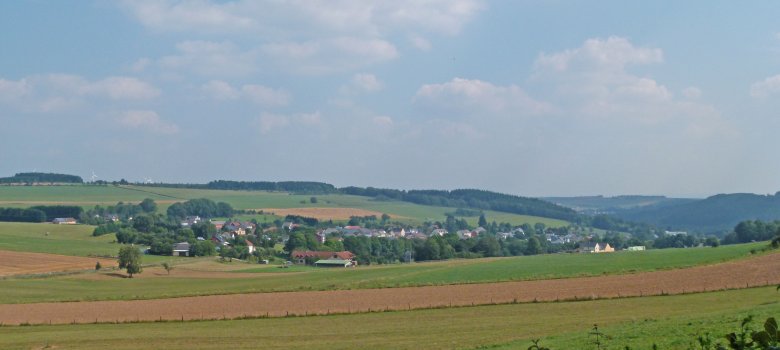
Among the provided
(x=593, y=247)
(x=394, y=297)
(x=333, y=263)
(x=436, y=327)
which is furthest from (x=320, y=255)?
(x=436, y=327)

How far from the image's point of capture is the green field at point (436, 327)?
1085 inches

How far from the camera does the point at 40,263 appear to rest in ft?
294

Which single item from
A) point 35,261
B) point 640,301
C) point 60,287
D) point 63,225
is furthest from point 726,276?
point 63,225

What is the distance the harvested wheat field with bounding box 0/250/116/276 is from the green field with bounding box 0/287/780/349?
45665 millimetres

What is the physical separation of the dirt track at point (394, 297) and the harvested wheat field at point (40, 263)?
3411 cm

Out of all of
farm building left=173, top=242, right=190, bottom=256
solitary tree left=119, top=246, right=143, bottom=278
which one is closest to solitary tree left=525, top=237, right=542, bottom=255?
farm building left=173, top=242, right=190, bottom=256

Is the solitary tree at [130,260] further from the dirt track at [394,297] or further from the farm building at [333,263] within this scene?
the dirt track at [394,297]

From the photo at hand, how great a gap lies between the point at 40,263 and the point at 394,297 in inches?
2249

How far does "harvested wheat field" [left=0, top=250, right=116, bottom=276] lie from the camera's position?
274 feet

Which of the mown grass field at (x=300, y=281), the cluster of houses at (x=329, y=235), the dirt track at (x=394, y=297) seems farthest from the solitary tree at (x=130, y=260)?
the cluster of houses at (x=329, y=235)

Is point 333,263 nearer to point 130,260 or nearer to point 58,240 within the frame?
point 130,260

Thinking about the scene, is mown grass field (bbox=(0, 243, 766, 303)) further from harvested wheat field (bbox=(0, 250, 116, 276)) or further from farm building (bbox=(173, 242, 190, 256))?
farm building (bbox=(173, 242, 190, 256))

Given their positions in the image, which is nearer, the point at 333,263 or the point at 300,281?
the point at 300,281

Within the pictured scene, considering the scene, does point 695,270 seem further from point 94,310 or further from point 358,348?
point 94,310
